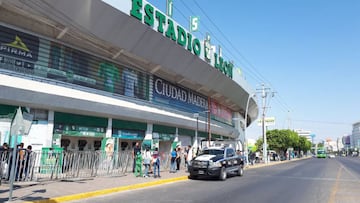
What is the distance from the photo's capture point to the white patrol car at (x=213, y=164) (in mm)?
18328

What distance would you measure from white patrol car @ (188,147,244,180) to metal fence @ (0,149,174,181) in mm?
4183

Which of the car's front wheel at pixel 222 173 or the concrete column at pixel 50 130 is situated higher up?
the concrete column at pixel 50 130

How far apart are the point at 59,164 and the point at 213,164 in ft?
26.9

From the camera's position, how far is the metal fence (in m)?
13.5

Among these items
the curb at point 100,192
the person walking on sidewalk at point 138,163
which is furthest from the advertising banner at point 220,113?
the curb at point 100,192

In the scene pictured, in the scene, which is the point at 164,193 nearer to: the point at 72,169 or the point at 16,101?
the point at 72,169

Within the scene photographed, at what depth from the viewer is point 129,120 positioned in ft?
82.9

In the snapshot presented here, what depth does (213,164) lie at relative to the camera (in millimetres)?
18359

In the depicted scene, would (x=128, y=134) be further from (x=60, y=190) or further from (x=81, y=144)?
(x=60, y=190)

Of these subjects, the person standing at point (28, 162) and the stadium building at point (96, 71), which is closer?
the person standing at point (28, 162)

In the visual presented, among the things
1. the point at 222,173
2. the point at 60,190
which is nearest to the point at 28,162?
the point at 60,190

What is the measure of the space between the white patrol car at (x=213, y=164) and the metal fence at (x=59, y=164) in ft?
13.7

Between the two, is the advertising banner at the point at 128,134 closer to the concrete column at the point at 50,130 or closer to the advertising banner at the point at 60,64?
the advertising banner at the point at 60,64

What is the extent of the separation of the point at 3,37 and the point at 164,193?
38.0 feet
